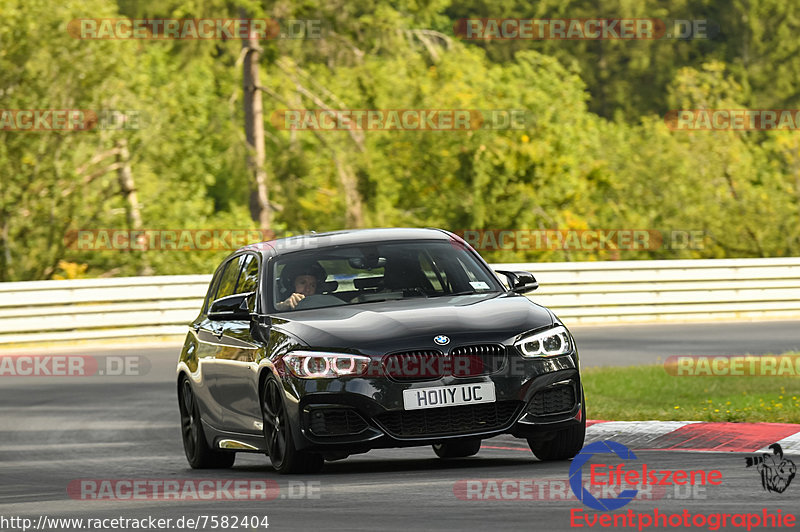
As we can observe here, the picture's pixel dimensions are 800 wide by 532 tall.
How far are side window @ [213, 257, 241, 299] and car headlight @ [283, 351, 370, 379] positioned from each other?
218 cm

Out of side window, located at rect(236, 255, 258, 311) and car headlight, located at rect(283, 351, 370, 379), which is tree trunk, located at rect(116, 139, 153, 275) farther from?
car headlight, located at rect(283, 351, 370, 379)

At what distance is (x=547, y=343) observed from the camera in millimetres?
9414

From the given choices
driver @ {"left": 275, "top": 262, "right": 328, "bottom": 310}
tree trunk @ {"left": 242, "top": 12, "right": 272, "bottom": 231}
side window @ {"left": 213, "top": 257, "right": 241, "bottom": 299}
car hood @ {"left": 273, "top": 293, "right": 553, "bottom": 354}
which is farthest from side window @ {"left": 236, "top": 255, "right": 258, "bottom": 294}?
tree trunk @ {"left": 242, "top": 12, "right": 272, "bottom": 231}

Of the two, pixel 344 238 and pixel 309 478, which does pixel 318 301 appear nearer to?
pixel 344 238

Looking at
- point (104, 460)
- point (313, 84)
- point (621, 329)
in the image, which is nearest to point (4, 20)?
point (313, 84)

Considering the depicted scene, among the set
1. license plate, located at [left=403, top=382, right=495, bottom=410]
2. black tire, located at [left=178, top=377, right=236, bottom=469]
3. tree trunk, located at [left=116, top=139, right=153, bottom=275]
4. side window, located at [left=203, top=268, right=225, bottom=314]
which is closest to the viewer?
license plate, located at [left=403, top=382, right=495, bottom=410]

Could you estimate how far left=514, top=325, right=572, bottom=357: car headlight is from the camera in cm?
928

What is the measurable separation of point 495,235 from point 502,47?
31.9m

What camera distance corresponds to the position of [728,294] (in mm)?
27828

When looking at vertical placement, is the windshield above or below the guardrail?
above

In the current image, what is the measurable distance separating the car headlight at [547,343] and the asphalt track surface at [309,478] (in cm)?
68

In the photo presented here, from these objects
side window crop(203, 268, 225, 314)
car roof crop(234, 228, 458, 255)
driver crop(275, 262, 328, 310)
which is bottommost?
side window crop(203, 268, 225, 314)

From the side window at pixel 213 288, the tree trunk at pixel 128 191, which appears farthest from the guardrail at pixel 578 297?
the side window at pixel 213 288

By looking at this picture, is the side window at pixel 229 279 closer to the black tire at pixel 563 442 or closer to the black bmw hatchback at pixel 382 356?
the black bmw hatchback at pixel 382 356
